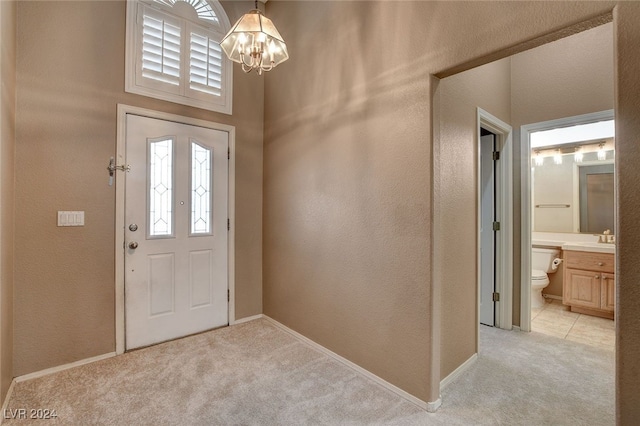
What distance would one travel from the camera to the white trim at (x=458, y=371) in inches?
85.2

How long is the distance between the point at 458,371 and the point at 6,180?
3459 millimetres

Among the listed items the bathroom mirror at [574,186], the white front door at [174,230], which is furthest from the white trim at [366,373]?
the bathroom mirror at [574,186]

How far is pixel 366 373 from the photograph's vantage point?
7.35 ft

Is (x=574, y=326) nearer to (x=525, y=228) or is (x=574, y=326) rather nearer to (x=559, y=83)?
(x=525, y=228)

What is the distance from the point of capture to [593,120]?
107 inches

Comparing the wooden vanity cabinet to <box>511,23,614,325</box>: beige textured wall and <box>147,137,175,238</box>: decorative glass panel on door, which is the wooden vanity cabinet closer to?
<box>511,23,614,325</box>: beige textured wall

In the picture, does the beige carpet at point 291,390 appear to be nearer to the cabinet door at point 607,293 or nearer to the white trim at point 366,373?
the white trim at point 366,373

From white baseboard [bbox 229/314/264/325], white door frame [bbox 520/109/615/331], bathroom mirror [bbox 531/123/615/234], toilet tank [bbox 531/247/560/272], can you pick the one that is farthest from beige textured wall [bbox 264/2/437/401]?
toilet tank [bbox 531/247/560/272]

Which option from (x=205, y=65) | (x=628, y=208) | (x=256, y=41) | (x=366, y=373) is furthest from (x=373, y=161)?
(x=205, y=65)

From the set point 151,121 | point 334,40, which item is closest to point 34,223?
point 151,121

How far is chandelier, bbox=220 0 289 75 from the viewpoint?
183 centimetres

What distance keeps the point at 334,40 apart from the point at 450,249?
1.99 metres

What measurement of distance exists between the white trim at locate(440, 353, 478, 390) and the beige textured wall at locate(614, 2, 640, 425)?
1047mm

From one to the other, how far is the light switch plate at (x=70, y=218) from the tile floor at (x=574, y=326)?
14.7 feet
